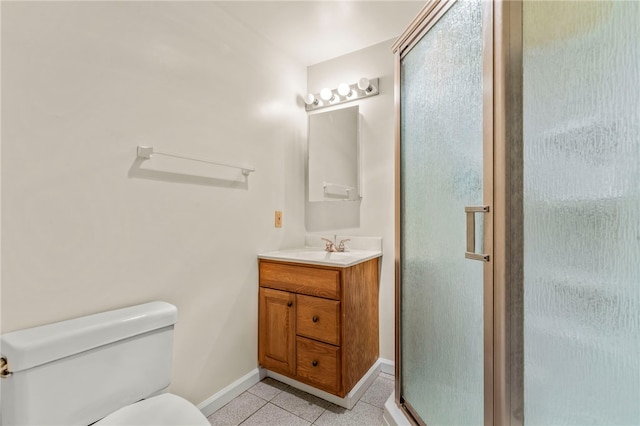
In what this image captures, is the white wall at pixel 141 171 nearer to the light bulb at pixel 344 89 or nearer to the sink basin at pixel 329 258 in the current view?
the sink basin at pixel 329 258

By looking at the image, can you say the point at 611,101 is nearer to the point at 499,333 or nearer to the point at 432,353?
the point at 499,333

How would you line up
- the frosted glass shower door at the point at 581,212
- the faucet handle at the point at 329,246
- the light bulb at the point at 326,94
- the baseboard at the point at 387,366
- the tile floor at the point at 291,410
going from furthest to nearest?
the light bulb at the point at 326,94
the faucet handle at the point at 329,246
the baseboard at the point at 387,366
the tile floor at the point at 291,410
the frosted glass shower door at the point at 581,212

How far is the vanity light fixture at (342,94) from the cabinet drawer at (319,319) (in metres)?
1.50

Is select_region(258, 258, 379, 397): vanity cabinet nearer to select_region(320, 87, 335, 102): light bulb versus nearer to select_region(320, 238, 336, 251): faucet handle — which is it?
select_region(320, 238, 336, 251): faucet handle

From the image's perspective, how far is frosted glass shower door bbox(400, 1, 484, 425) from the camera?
987 mm

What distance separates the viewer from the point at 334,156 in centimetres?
223

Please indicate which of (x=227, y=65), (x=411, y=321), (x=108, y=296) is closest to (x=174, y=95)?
(x=227, y=65)

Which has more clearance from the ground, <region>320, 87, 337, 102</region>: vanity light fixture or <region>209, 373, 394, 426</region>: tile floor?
<region>320, 87, 337, 102</region>: vanity light fixture

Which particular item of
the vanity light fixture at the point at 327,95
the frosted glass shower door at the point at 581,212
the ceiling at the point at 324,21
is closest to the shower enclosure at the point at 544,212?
the frosted glass shower door at the point at 581,212

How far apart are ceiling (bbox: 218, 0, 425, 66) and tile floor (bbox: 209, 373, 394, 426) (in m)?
2.32

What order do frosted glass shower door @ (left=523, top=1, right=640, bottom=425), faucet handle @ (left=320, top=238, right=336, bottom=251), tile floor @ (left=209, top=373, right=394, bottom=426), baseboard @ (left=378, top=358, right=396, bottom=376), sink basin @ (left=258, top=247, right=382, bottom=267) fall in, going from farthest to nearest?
faucet handle @ (left=320, top=238, right=336, bottom=251) < baseboard @ (left=378, top=358, right=396, bottom=376) < sink basin @ (left=258, top=247, right=382, bottom=267) < tile floor @ (left=209, top=373, right=394, bottom=426) < frosted glass shower door @ (left=523, top=1, right=640, bottom=425)

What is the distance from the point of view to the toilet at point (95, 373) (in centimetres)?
84

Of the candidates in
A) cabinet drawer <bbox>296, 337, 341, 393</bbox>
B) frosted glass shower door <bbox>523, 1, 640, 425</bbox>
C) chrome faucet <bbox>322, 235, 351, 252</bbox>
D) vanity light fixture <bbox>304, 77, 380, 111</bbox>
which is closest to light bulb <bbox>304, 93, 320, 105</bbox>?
vanity light fixture <bbox>304, 77, 380, 111</bbox>

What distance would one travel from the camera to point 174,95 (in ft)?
4.71
